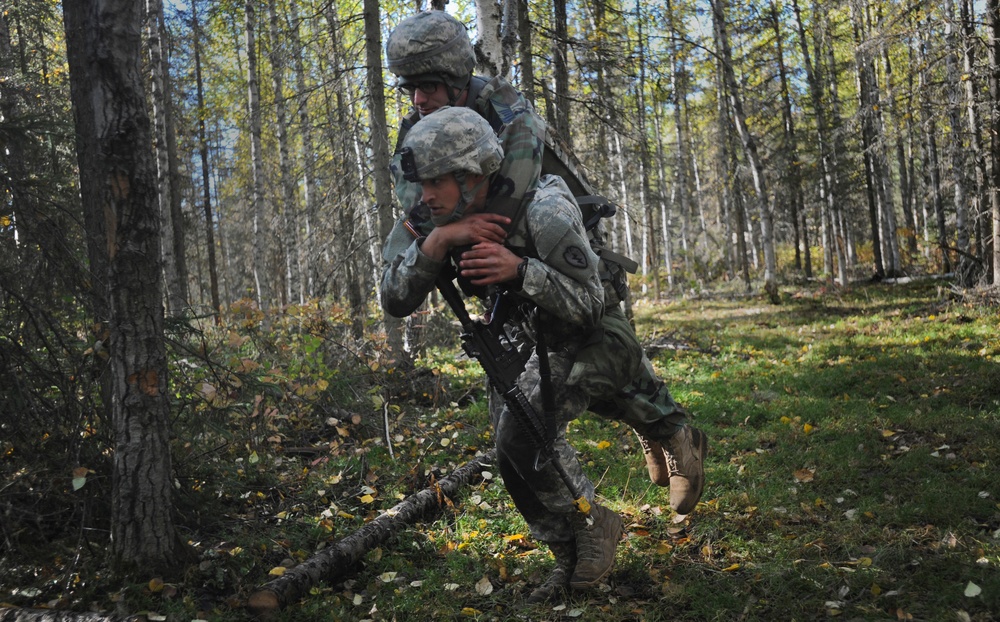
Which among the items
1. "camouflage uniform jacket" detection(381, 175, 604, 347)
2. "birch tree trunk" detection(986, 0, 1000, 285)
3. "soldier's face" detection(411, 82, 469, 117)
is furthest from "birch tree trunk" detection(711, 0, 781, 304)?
"camouflage uniform jacket" detection(381, 175, 604, 347)

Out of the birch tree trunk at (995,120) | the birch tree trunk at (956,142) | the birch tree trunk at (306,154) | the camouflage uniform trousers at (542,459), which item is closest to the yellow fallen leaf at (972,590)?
the camouflage uniform trousers at (542,459)

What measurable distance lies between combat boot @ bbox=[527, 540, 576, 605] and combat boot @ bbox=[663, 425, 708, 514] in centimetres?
72

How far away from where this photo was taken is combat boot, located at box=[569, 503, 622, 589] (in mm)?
3324

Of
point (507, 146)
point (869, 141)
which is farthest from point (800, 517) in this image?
point (869, 141)

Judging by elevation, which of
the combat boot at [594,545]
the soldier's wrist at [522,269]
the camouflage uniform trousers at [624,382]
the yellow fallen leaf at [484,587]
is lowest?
the yellow fallen leaf at [484,587]

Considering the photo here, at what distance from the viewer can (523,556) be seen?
3.99 meters

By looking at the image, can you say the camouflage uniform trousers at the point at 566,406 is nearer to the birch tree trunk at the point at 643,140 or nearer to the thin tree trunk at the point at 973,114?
the birch tree trunk at the point at 643,140

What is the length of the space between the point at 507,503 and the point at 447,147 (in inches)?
114

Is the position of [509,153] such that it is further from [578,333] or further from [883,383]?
[883,383]

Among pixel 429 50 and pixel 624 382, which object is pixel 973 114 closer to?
pixel 624 382

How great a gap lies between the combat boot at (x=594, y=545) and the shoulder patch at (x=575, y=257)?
1289 millimetres

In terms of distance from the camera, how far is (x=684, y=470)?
380cm

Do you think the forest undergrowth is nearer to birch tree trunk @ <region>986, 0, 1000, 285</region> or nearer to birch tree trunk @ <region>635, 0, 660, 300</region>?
birch tree trunk @ <region>986, 0, 1000, 285</region>

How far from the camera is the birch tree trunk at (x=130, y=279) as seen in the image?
343 centimetres
